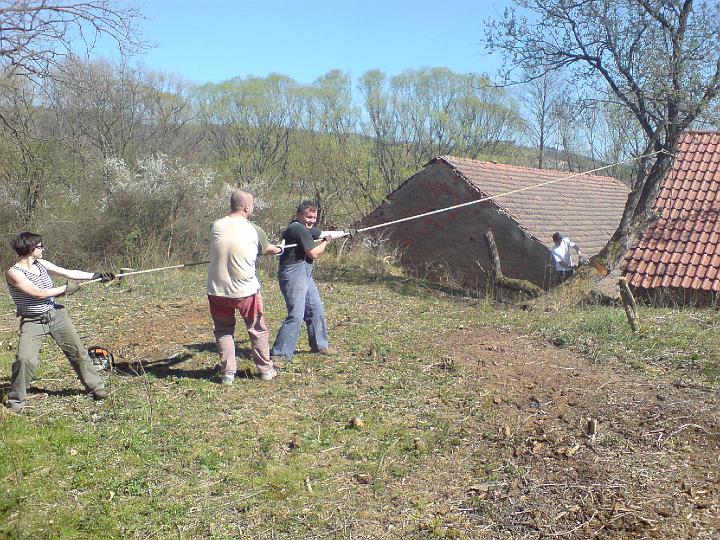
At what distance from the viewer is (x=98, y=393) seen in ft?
→ 20.7

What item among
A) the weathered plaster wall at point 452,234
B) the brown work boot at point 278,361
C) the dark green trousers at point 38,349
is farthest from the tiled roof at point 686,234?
the dark green trousers at point 38,349

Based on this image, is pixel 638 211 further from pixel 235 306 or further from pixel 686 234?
pixel 235 306

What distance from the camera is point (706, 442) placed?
5301 millimetres

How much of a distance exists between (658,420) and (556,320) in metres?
3.86

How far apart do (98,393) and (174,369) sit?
1.08 meters

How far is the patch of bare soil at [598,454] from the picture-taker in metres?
4.23

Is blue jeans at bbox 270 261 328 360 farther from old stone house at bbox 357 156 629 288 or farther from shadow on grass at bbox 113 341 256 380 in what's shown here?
A: old stone house at bbox 357 156 629 288

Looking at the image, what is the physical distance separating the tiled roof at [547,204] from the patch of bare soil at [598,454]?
10713 millimetres

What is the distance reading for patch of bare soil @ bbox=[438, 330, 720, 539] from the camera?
4234 millimetres

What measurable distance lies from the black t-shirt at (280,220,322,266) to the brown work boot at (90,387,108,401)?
2248 mm

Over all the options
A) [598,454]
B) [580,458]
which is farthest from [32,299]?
[598,454]

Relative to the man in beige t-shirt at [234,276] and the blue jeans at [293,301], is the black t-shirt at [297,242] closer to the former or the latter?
the blue jeans at [293,301]

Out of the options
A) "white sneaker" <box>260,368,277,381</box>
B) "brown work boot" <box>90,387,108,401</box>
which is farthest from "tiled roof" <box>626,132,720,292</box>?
"brown work boot" <box>90,387,108,401</box>

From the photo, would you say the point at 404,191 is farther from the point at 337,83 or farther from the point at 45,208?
the point at 337,83
